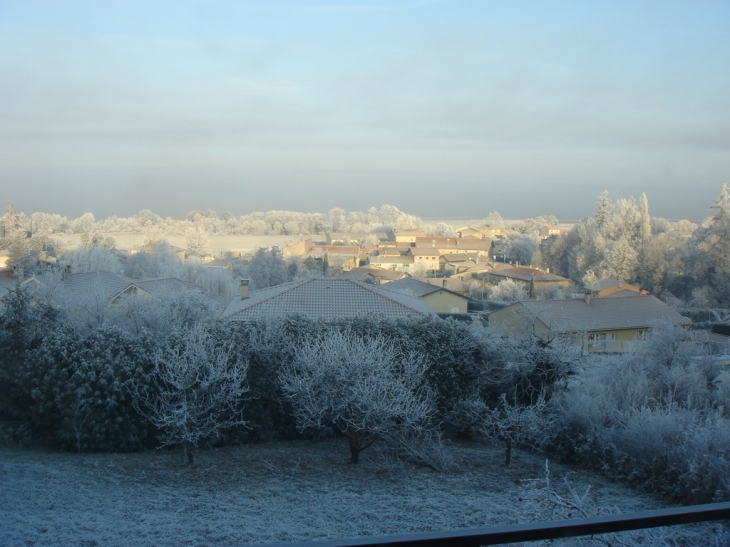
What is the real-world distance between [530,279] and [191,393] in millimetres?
34777

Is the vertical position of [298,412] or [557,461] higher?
[298,412]

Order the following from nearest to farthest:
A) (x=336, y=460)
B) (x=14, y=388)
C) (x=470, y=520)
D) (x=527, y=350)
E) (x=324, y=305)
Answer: (x=470, y=520) < (x=336, y=460) < (x=14, y=388) < (x=527, y=350) < (x=324, y=305)

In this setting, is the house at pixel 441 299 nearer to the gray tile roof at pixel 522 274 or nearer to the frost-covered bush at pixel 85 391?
the gray tile roof at pixel 522 274

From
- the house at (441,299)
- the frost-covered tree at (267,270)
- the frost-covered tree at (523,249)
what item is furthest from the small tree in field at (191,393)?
the frost-covered tree at (523,249)

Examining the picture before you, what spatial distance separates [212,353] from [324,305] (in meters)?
6.86

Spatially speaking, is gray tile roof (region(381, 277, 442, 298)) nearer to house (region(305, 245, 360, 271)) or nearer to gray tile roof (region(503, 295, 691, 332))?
gray tile roof (region(503, 295, 691, 332))

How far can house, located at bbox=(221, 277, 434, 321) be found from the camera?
49.2 ft

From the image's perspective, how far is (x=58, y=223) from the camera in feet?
196

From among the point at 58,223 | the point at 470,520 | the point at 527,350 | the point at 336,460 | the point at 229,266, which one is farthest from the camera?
the point at 58,223

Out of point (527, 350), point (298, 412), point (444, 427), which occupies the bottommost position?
point (444, 427)

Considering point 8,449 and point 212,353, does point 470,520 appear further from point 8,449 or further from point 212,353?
point 8,449

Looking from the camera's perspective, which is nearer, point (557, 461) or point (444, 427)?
point (557, 461)

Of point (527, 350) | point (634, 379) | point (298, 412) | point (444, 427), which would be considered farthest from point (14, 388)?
point (634, 379)

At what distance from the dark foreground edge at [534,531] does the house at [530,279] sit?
37542mm
